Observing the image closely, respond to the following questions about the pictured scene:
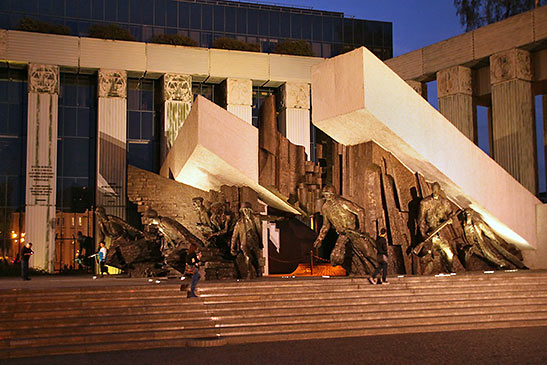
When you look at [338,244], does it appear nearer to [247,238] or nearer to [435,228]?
[247,238]

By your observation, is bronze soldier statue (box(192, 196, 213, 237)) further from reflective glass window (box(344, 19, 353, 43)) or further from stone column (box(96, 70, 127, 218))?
reflective glass window (box(344, 19, 353, 43))

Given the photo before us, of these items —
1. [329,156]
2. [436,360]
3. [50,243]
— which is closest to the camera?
[436,360]

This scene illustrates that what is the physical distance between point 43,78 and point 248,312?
55.0ft

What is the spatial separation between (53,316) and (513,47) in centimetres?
1604

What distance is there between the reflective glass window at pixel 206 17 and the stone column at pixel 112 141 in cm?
414

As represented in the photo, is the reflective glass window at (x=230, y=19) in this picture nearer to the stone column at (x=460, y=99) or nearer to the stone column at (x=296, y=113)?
the stone column at (x=296, y=113)

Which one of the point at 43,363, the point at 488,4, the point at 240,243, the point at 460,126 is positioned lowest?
the point at 43,363

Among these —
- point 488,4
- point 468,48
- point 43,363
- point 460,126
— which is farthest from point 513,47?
point 43,363

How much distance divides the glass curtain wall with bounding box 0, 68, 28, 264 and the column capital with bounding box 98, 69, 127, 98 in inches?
109

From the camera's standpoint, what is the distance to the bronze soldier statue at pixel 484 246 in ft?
44.6

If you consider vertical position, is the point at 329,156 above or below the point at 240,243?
above

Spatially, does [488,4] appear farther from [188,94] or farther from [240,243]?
[240,243]

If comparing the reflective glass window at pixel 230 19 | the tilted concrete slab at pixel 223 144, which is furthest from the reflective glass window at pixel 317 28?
the tilted concrete slab at pixel 223 144

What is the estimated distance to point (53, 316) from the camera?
851cm
